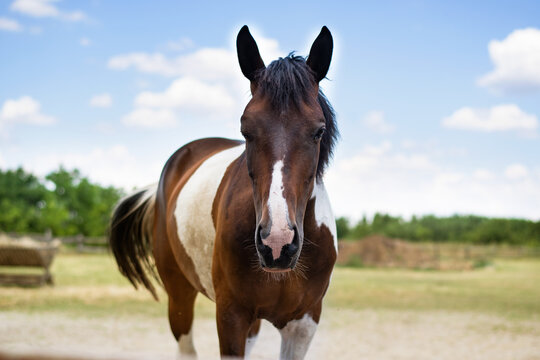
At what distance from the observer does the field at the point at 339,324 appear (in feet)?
20.9

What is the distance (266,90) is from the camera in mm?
2311

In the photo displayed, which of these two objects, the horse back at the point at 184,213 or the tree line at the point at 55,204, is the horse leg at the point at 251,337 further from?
the tree line at the point at 55,204

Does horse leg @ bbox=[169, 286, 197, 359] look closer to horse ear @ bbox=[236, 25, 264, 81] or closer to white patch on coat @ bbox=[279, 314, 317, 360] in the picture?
white patch on coat @ bbox=[279, 314, 317, 360]

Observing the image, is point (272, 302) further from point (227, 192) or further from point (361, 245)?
point (361, 245)

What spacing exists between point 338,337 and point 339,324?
1.16 meters

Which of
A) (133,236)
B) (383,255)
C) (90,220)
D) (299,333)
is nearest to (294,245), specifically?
(299,333)

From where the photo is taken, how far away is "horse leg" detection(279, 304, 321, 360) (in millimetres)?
2768

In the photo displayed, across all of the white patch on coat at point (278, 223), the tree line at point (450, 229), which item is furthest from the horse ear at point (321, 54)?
the tree line at point (450, 229)

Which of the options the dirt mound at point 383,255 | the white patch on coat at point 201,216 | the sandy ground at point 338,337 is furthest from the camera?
the dirt mound at point 383,255

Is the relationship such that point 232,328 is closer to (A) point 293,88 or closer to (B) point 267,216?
(B) point 267,216

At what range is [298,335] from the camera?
2.81 meters

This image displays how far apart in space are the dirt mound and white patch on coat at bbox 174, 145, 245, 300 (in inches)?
893

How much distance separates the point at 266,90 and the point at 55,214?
42098 mm

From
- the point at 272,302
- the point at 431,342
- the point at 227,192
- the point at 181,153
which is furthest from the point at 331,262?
the point at 431,342
